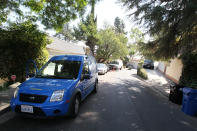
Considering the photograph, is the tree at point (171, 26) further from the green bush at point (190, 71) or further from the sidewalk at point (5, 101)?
the sidewalk at point (5, 101)

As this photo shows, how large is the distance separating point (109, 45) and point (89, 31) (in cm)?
792

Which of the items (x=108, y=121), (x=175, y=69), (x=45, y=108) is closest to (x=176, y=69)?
(x=175, y=69)

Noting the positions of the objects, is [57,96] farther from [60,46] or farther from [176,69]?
[60,46]

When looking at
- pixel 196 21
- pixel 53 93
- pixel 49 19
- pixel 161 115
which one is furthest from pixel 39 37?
pixel 196 21

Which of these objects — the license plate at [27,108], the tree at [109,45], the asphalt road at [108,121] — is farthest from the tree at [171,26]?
the tree at [109,45]

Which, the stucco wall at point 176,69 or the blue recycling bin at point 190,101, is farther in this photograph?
the stucco wall at point 176,69

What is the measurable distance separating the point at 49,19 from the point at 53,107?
583 cm

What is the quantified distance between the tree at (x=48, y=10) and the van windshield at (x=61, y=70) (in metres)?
3.67

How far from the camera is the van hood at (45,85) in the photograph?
9.41 feet

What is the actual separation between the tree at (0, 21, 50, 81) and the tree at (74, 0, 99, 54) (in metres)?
21.5

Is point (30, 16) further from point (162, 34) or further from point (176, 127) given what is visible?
point (162, 34)

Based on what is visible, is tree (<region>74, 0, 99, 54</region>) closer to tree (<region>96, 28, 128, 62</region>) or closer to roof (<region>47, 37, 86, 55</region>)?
tree (<region>96, 28, 128, 62</region>)

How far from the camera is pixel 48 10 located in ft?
20.9

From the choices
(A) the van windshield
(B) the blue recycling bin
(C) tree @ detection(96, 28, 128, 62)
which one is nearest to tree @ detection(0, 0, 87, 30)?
(A) the van windshield
